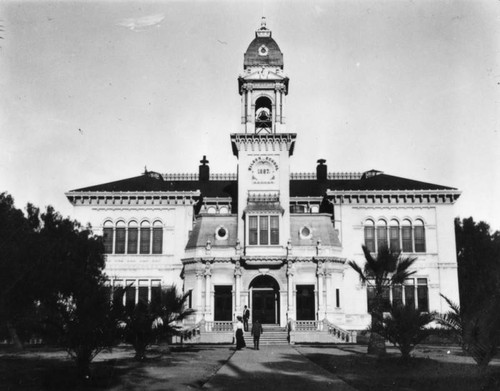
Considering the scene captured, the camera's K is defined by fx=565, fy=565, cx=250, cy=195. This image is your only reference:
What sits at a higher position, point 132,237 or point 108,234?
point 108,234

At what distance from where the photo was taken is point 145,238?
45.6 m

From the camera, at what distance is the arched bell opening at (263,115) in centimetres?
4584

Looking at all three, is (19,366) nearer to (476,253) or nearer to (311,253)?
(311,253)

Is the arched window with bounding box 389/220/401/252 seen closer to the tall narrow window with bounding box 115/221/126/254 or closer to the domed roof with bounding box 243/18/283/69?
the domed roof with bounding box 243/18/283/69

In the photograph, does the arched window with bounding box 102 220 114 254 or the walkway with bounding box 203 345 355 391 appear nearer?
the walkway with bounding box 203 345 355 391

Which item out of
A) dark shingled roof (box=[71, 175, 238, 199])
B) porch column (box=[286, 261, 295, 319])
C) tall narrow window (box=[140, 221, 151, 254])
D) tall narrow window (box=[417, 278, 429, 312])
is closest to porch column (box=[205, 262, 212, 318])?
porch column (box=[286, 261, 295, 319])

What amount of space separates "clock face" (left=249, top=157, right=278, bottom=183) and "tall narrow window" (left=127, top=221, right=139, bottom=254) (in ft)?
34.2

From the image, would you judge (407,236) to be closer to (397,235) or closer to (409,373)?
(397,235)

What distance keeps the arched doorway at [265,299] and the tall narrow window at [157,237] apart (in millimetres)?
8424

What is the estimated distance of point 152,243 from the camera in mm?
45375

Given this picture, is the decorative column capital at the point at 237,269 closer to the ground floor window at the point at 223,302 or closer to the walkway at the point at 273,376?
the ground floor window at the point at 223,302

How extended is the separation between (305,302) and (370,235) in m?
8.32

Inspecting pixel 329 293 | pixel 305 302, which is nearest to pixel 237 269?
pixel 305 302

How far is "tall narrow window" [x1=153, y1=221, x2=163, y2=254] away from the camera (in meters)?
45.3
